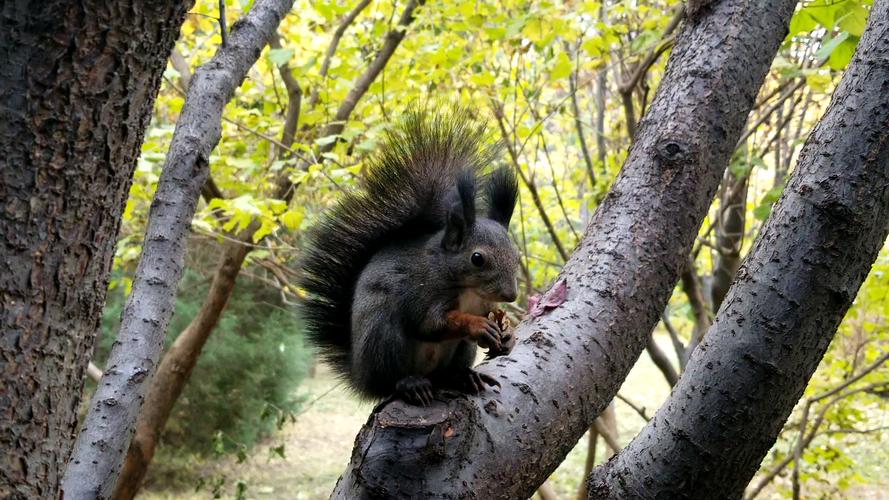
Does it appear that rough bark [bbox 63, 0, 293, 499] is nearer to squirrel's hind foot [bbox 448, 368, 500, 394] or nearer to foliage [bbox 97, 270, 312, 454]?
squirrel's hind foot [bbox 448, 368, 500, 394]

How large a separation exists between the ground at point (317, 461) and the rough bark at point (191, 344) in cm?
182

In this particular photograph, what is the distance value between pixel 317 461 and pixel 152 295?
18.8 feet

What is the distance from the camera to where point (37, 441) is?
0.67 meters

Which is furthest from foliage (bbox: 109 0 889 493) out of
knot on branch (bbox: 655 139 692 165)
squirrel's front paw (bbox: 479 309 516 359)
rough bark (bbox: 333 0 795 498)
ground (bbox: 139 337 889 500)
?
ground (bbox: 139 337 889 500)

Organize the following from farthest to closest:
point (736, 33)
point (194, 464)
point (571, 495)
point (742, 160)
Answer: point (194, 464) → point (571, 495) → point (742, 160) → point (736, 33)

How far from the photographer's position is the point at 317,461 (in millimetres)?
6723

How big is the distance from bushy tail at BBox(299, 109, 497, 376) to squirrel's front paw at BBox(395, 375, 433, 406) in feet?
1.42

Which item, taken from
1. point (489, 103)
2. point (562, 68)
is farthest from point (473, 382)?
point (489, 103)

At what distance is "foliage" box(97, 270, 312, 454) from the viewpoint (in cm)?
642

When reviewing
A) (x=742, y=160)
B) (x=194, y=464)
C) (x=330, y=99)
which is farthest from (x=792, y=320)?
(x=194, y=464)

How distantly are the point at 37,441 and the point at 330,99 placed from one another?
125 inches

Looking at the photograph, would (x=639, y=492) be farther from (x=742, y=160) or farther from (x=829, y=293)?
(x=742, y=160)

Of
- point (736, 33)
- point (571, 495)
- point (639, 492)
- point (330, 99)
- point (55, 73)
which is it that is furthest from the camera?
point (571, 495)

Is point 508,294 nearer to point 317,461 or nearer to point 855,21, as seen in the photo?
point 855,21
